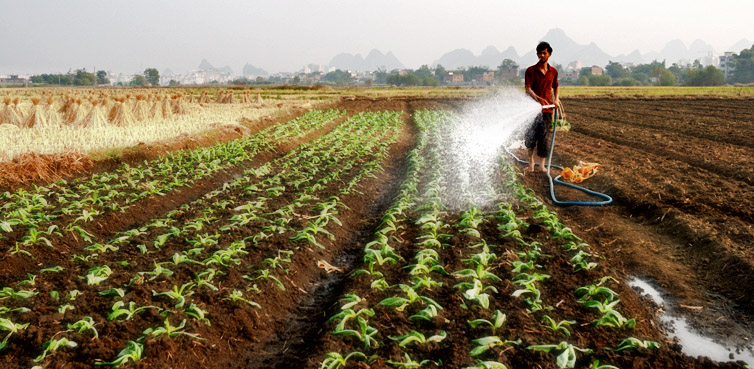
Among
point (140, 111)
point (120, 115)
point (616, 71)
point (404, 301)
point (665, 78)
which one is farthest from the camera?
point (616, 71)

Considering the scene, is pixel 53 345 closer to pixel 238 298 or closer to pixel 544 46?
pixel 238 298

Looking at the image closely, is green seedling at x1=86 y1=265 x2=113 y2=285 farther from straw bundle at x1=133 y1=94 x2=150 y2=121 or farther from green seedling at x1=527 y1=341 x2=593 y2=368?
straw bundle at x1=133 y1=94 x2=150 y2=121

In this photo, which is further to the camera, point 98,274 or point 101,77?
point 101,77

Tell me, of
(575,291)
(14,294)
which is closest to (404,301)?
(575,291)

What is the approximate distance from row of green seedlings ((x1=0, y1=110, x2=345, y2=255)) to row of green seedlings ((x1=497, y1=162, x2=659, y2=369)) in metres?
5.11

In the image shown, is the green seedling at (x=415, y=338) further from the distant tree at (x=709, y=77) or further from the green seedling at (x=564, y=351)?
the distant tree at (x=709, y=77)

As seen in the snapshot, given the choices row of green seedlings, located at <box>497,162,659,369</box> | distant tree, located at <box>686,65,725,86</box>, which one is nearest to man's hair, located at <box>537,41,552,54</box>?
row of green seedlings, located at <box>497,162,659,369</box>

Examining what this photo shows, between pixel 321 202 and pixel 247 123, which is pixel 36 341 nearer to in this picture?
pixel 321 202

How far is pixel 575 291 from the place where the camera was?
450 cm

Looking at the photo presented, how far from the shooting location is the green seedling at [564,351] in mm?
3316

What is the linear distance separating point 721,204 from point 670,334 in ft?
14.3

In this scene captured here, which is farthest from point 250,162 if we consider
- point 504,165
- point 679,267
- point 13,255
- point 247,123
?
point 679,267

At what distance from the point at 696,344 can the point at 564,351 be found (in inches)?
53.2

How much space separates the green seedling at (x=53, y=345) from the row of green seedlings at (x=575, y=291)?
3296 mm
